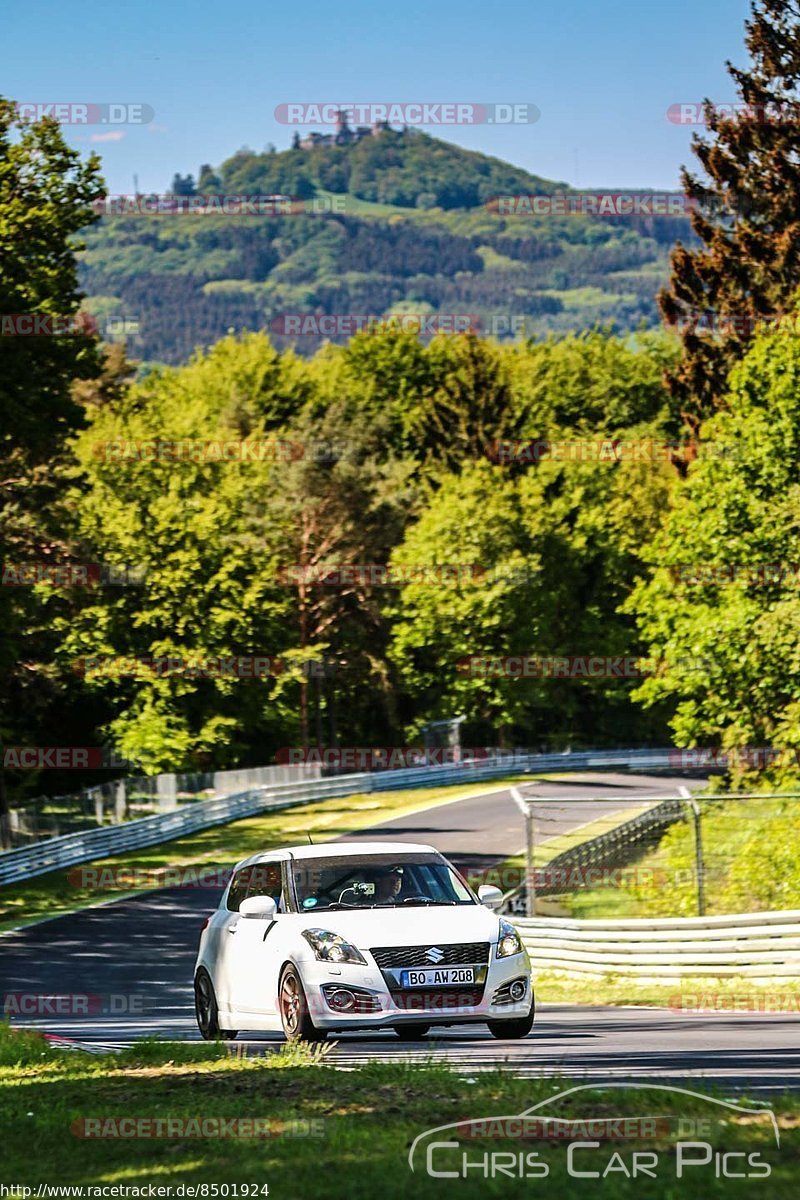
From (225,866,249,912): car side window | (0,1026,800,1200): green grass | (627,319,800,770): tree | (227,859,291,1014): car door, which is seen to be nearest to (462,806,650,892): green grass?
(627,319,800,770): tree

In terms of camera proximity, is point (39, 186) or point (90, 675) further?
point (90, 675)

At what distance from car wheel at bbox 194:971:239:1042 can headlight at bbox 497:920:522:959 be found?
2595 millimetres

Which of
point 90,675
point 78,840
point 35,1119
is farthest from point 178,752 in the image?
point 35,1119

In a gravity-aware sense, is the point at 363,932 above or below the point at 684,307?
below

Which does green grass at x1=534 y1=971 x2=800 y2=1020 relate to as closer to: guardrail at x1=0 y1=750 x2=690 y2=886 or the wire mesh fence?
the wire mesh fence

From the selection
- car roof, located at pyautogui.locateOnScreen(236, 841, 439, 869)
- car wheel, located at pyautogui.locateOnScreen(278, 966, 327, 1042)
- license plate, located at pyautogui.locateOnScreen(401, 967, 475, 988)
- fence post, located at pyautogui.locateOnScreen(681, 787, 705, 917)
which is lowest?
fence post, located at pyautogui.locateOnScreen(681, 787, 705, 917)

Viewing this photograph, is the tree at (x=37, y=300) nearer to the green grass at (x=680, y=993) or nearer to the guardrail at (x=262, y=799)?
the guardrail at (x=262, y=799)

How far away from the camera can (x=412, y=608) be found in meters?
77.7

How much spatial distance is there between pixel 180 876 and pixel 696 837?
23121 mm

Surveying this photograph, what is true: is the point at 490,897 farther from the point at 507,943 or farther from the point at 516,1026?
the point at 516,1026

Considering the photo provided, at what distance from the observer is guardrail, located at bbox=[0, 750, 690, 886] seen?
4000 cm

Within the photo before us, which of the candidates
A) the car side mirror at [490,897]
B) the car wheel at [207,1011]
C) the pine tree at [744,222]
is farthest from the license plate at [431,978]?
the pine tree at [744,222]

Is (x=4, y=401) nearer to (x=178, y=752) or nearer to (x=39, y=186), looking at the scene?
(x=39, y=186)

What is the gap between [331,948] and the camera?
1207 cm
